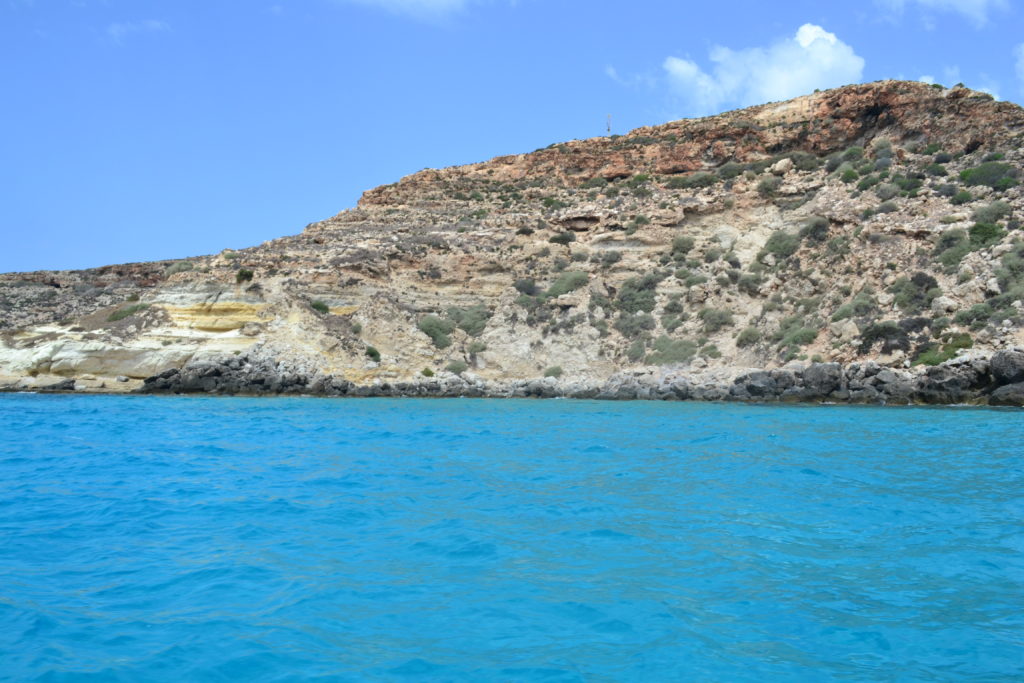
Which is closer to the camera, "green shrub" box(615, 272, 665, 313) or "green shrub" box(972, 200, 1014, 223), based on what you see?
"green shrub" box(972, 200, 1014, 223)

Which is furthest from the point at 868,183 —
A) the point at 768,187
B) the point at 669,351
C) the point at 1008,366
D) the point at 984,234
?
the point at 1008,366

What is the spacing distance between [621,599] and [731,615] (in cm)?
79

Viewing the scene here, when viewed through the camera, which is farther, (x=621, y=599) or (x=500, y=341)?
(x=500, y=341)

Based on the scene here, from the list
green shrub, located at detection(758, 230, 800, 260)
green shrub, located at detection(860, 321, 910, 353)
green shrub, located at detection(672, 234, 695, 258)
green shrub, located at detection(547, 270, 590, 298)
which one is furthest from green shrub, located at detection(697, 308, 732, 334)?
green shrub, located at detection(860, 321, 910, 353)

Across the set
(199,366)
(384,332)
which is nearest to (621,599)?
(199,366)

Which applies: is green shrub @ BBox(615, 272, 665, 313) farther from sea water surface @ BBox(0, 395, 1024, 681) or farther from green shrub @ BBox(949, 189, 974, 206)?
sea water surface @ BBox(0, 395, 1024, 681)

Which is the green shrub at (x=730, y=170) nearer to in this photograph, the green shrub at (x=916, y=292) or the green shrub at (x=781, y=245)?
the green shrub at (x=781, y=245)

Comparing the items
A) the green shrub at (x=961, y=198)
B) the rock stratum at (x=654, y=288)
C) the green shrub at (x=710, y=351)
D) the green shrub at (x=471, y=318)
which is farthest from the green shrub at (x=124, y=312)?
the green shrub at (x=961, y=198)

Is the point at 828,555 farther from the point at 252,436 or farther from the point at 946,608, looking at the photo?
the point at 252,436

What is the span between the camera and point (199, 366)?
101 feet

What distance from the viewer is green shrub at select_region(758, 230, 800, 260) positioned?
121 ft

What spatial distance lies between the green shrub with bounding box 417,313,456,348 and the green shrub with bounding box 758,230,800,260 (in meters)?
14.6

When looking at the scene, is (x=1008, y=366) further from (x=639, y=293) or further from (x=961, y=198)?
(x=639, y=293)

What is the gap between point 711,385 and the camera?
27312 millimetres
